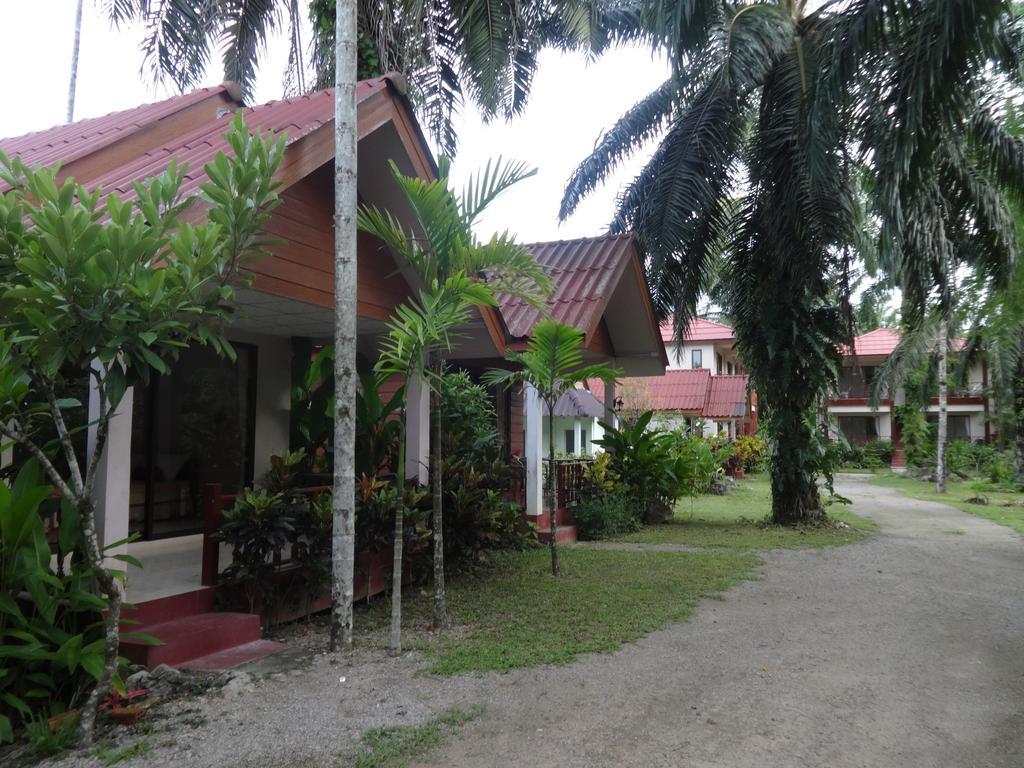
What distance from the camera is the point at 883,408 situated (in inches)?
1598

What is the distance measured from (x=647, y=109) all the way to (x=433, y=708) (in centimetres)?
1235

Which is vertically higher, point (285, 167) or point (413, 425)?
point (285, 167)

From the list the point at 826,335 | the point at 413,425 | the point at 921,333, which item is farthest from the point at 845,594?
the point at 921,333

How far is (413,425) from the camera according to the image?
7723 millimetres

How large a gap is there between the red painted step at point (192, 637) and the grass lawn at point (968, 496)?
13.3 meters

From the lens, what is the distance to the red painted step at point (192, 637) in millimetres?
4762

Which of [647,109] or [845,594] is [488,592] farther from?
[647,109]

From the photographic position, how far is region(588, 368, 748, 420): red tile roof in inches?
1088

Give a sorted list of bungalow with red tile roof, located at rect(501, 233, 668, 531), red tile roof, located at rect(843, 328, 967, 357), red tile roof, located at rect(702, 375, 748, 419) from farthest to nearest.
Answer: red tile roof, located at rect(843, 328, 967, 357) < red tile roof, located at rect(702, 375, 748, 419) < bungalow with red tile roof, located at rect(501, 233, 668, 531)

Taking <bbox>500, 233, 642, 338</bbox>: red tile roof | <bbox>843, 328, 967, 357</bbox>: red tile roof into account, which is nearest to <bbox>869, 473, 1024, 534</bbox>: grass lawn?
<bbox>500, 233, 642, 338</bbox>: red tile roof

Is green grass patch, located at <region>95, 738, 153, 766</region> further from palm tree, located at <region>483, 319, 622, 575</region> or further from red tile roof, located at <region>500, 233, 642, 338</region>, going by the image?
red tile roof, located at <region>500, 233, 642, 338</region>

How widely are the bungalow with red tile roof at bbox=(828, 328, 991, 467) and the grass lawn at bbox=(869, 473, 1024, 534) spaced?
27.6 feet

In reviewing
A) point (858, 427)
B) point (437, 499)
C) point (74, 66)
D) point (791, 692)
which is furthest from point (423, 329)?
point (858, 427)

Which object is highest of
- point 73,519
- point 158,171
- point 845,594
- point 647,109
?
point 647,109
